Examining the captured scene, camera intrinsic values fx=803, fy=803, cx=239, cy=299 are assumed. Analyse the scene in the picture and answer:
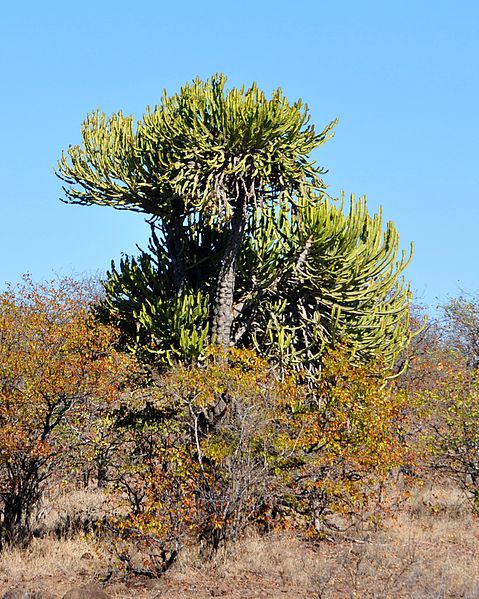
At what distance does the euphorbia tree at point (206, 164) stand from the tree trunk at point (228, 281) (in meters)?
0.02

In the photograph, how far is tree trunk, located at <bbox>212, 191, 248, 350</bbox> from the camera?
17.9 meters

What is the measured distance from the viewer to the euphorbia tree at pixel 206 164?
16.8 metres

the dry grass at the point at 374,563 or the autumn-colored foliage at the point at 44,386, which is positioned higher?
the autumn-colored foliage at the point at 44,386

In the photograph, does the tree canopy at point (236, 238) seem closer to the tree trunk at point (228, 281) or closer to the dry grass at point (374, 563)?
the tree trunk at point (228, 281)

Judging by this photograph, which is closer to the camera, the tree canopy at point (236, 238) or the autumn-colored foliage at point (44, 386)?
the autumn-colored foliage at point (44, 386)

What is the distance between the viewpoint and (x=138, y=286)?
18.8m

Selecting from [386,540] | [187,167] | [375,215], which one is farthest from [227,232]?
[386,540]

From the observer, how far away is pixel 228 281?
59.3ft

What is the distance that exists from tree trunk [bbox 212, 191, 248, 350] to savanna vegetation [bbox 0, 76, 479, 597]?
4 cm

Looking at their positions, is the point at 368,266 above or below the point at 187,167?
below

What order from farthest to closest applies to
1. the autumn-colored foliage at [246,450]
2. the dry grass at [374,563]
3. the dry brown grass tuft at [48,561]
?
the dry brown grass tuft at [48,561] < the autumn-colored foliage at [246,450] < the dry grass at [374,563]

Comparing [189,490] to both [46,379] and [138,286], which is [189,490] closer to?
[46,379]

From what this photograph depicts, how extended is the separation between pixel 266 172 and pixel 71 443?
6.80 m

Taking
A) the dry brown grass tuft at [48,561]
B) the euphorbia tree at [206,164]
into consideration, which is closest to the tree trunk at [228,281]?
the euphorbia tree at [206,164]
